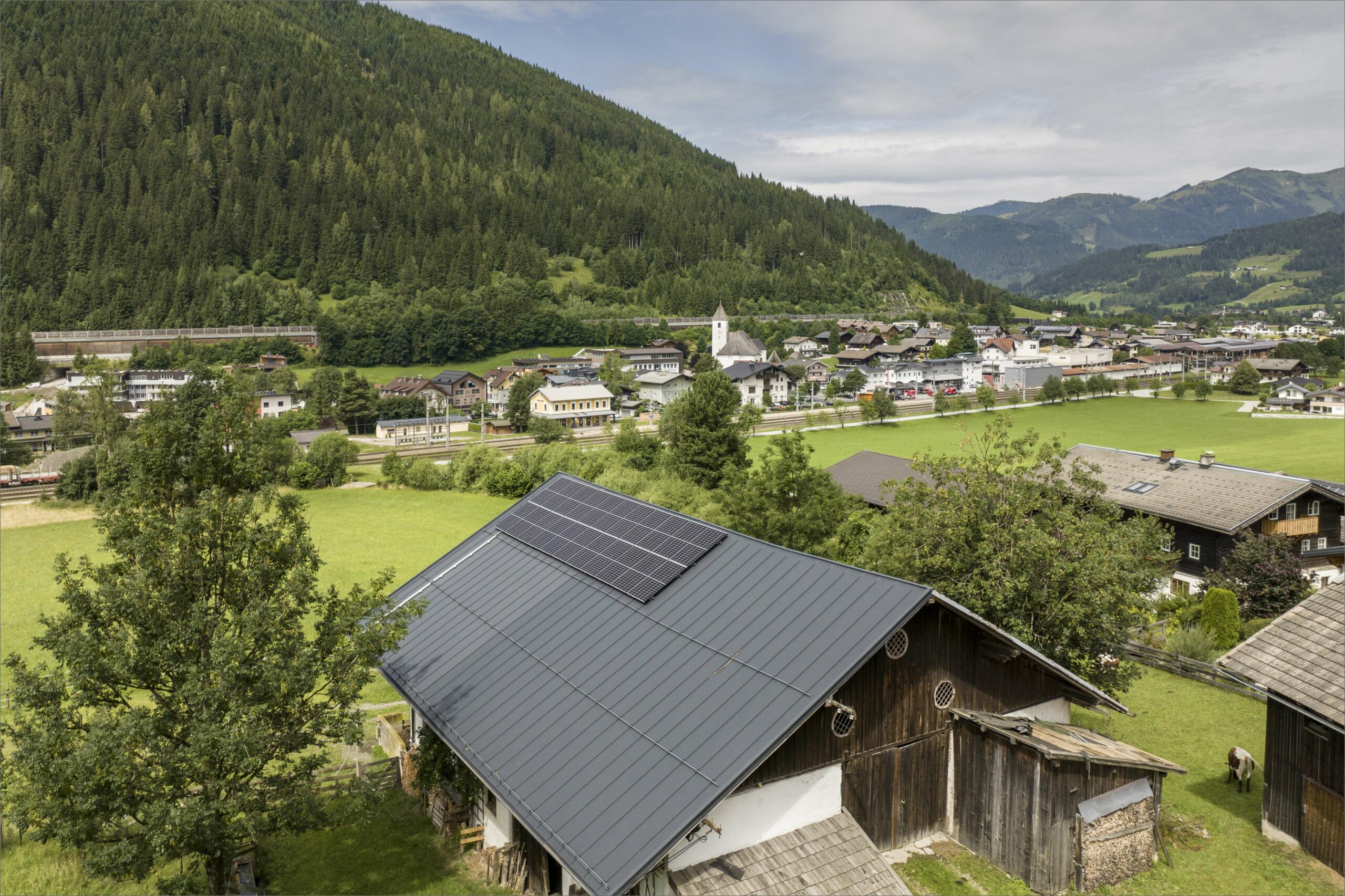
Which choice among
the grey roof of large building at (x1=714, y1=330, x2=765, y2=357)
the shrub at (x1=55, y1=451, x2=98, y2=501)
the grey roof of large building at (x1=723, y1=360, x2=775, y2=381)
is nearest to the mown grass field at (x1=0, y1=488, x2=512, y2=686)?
the shrub at (x1=55, y1=451, x2=98, y2=501)

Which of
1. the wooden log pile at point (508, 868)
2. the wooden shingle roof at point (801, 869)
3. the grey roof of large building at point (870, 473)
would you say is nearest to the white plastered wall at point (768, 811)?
the wooden shingle roof at point (801, 869)

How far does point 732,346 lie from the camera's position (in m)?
148

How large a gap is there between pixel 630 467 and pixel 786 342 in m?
105

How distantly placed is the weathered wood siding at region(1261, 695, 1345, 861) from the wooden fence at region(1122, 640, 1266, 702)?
26.1ft

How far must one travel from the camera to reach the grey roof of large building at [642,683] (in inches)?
467

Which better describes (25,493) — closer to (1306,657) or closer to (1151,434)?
(1306,657)

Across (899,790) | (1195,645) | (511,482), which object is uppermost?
(899,790)

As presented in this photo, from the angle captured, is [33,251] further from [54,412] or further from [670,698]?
[670,698]

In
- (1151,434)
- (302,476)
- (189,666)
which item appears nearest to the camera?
(189,666)

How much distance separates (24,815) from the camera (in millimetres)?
12469

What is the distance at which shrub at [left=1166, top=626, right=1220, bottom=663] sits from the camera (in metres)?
27.7

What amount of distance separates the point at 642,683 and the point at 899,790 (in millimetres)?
4813

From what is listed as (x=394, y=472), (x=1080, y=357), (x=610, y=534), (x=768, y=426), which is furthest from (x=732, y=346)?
(x=610, y=534)

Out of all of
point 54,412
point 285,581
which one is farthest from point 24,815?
point 54,412
